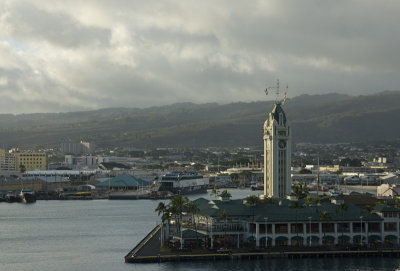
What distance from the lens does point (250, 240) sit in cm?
8506

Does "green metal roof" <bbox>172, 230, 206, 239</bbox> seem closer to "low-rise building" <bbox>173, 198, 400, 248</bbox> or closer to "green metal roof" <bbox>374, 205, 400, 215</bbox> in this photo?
"low-rise building" <bbox>173, 198, 400, 248</bbox>

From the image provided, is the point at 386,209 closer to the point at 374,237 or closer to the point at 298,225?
the point at 374,237

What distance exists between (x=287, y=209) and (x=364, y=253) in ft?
32.6

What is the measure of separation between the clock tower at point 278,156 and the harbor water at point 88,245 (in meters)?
18.5

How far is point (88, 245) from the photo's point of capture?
312 ft

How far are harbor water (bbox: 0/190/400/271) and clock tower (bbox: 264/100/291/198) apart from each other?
60.9 ft

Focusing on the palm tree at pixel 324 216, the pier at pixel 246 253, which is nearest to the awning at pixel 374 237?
the pier at pixel 246 253

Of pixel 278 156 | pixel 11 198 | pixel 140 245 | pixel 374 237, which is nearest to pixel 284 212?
pixel 374 237

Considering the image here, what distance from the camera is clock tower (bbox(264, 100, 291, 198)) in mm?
117375

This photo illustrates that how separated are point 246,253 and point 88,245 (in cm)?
2261

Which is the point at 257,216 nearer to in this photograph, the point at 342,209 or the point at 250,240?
the point at 250,240

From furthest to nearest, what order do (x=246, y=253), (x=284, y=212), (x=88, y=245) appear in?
(x=88, y=245) → (x=284, y=212) → (x=246, y=253)

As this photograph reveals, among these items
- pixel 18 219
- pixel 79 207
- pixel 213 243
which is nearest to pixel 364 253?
pixel 213 243

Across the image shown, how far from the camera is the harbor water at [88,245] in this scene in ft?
254
